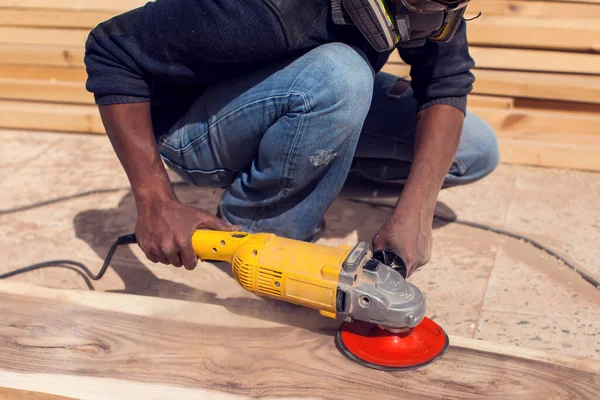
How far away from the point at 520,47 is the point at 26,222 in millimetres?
2349

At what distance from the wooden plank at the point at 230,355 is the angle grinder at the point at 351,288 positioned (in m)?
0.05

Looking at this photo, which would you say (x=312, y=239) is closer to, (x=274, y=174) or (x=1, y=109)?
(x=274, y=174)

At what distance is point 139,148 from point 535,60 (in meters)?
2.07

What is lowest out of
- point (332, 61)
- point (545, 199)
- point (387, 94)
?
point (545, 199)

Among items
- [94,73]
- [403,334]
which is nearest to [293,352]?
[403,334]

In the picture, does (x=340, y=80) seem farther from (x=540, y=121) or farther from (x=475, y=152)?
(x=540, y=121)

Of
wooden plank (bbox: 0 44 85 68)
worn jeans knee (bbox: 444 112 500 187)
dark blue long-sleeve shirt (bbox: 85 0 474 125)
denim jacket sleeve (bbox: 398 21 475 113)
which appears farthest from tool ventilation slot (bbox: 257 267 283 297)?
wooden plank (bbox: 0 44 85 68)

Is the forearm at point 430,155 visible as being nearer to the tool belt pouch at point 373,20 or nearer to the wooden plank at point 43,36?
the tool belt pouch at point 373,20

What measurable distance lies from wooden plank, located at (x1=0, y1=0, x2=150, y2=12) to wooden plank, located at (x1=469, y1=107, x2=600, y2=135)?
1.80 m

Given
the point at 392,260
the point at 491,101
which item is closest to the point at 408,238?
the point at 392,260

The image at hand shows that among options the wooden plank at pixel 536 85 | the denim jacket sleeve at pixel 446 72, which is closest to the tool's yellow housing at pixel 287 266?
the denim jacket sleeve at pixel 446 72

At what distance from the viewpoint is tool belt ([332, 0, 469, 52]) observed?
1.71 metres

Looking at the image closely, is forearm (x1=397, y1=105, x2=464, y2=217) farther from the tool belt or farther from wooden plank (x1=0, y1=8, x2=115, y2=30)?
wooden plank (x1=0, y1=8, x2=115, y2=30)

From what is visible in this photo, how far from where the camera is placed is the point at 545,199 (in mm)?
2908
